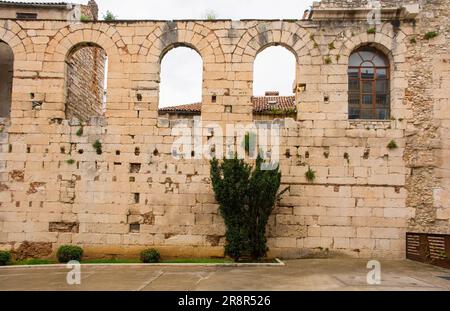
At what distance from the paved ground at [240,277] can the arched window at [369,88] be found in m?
4.05

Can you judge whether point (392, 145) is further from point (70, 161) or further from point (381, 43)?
point (70, 161)

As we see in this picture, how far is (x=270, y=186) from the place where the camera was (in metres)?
10.8

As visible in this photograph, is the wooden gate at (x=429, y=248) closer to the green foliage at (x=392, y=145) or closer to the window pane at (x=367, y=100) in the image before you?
the green foliage at (x=392, y=145)

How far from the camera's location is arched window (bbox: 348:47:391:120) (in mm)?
12352

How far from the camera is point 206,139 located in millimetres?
12039

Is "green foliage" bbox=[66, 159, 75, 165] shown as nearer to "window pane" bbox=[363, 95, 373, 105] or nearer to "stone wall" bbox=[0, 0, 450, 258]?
"stone wall" bbox=[0, 0, 450, 258]

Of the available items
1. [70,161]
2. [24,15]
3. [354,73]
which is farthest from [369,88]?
[24,15]

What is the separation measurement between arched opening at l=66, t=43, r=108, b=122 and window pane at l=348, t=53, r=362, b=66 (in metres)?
7.03

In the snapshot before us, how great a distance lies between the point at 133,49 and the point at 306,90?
191 inches

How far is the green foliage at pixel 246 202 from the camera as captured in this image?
10.8 metres

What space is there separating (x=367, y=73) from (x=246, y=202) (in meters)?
5.04

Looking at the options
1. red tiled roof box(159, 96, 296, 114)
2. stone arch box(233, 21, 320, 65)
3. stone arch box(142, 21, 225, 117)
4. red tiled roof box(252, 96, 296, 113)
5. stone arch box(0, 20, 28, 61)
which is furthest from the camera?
red tiled roof box(252, 96, 296, 113)

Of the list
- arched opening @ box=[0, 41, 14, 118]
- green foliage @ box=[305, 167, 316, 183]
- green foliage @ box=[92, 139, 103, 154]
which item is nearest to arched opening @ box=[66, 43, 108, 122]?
green foliage @ box=[92, 139, 103, 154]

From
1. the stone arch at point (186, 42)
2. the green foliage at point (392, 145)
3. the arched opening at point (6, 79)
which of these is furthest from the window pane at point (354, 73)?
the arched opening at point (6, 79)
